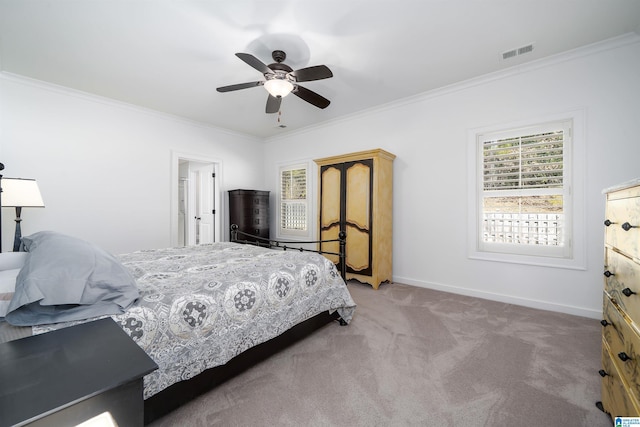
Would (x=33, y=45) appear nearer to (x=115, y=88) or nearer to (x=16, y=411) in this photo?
(x=115, y=88)

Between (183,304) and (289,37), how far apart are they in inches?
95.6

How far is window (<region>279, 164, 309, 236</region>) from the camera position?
523cm

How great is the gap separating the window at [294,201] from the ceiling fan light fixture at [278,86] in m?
2.61

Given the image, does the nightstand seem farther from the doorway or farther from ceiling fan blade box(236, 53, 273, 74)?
the doorway

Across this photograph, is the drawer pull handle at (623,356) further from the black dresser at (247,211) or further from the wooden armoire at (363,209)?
the black dresser at (247,211)

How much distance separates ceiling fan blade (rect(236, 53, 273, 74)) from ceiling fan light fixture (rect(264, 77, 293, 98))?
0.30ft

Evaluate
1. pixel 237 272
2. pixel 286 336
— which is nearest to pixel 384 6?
pixel 237 272

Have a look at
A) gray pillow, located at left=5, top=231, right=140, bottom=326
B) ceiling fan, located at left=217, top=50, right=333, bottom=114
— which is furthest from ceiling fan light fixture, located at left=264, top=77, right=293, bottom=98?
gray pillow, located at left=5, top=231, right=140, bottom=326

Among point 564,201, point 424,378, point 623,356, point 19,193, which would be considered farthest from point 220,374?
point 564,201

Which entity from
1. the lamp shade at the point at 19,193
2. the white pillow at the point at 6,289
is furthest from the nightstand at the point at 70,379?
the lamp shade at the point at 19,193

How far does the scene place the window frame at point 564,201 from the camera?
2.74 meters

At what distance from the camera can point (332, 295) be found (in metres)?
2.41

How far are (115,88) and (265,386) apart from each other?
401 centimetres

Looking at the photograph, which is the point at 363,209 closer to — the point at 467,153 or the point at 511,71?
the point at 467,153
